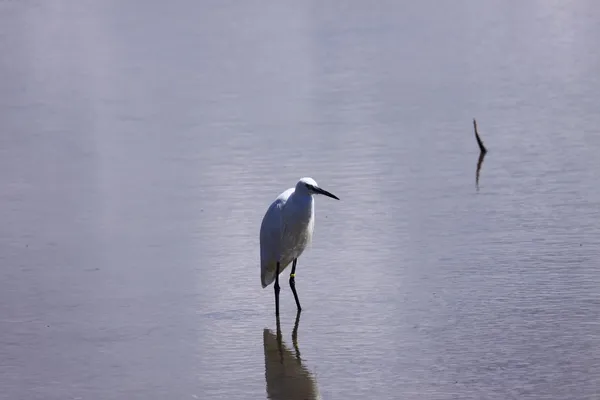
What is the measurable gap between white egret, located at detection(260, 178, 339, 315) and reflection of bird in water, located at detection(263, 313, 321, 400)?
0.62 metres

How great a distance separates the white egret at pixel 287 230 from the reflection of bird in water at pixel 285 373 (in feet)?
2.04

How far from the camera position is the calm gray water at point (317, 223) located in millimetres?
8938

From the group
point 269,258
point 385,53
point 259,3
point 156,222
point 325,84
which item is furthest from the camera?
point 259,3

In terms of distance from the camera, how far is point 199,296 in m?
10.6

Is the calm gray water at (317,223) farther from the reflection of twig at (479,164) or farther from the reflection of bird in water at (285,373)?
the reflection of twig at (479,164)

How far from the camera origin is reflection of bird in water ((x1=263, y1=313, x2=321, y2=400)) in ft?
27.9

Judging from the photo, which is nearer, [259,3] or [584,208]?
[584,208]

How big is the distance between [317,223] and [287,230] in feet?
8.07

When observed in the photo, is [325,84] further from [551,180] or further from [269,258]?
[269,258]

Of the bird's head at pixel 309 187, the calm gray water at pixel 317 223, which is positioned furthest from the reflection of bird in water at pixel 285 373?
the bird's head at pixel 309 187

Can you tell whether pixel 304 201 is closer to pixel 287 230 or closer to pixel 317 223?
pixel 287 230

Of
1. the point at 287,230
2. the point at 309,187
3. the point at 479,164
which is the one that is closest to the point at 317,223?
the point at 287,230

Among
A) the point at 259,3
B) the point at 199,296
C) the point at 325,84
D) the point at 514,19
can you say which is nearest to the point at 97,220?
the point at 199,296

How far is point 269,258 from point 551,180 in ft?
15.0
